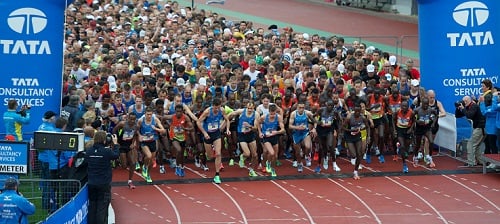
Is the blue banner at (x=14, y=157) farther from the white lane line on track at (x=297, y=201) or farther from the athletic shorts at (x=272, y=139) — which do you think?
the athletic shorts at (x=272, y=139)

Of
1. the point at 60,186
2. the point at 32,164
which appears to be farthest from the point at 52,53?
the point at 60,186

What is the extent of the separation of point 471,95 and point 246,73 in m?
5.12

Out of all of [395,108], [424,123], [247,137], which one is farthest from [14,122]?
[424,123]

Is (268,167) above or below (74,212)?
above

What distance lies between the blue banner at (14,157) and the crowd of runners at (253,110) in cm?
237

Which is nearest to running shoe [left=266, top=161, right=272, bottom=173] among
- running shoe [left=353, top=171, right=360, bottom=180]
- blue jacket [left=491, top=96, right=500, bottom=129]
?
running shoe [left=353, top=171, right=360, bottom=180]

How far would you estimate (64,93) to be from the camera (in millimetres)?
23672

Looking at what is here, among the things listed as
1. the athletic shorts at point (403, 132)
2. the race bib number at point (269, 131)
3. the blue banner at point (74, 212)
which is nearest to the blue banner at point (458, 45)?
the athletic shorts at point (403, 132)

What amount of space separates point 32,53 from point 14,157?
3917 millimetres

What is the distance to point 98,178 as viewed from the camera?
1853cm

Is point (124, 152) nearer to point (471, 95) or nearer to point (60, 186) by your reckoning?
point (60, 186)

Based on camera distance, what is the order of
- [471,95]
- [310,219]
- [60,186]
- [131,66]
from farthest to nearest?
[131,66]
[471,95]
[310,219]
[60,186]

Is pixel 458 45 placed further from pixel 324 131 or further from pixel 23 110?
pixel 23 110

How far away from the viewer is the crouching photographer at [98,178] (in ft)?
60.8
